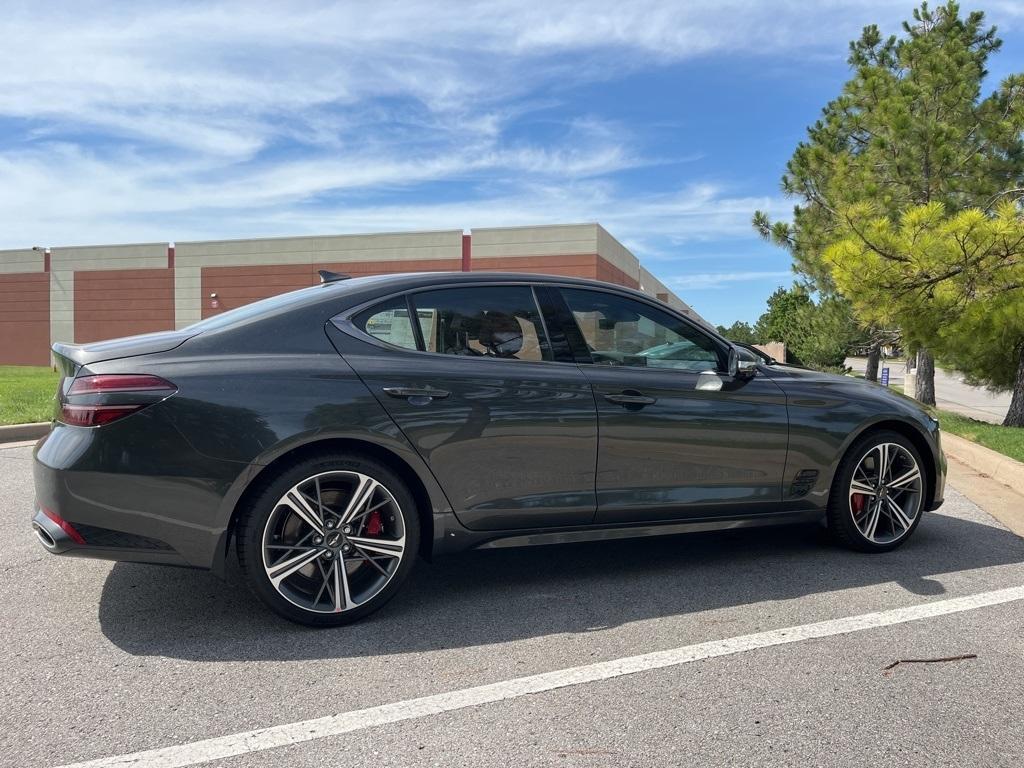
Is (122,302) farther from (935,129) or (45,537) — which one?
(45,537)

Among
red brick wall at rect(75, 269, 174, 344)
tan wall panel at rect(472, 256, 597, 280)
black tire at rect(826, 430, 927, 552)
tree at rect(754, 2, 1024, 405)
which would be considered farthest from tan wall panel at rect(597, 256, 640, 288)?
black tire at rect(826, 430, 927, 552)

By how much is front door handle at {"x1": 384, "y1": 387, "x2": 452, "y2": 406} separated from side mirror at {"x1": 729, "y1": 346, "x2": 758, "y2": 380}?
158cm

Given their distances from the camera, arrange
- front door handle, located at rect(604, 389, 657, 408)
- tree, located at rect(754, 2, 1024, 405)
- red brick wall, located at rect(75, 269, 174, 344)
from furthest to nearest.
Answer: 1. red brick wall, located at rect(75, 269, 174, 344)
2. tree, located at rect(754, 2, 1024, 405)
3. front door handle, located at rect(604, 389, 657, 408)

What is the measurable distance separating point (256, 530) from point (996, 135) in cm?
1741

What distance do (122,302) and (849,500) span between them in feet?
143

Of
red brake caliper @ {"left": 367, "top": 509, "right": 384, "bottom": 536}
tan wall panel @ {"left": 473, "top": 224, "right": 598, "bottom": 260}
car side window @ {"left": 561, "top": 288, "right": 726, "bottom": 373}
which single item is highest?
tan wall panel @ {"left": 473, "top": 224, "right": 598, "bottom": 260}

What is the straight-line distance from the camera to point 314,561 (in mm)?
3508

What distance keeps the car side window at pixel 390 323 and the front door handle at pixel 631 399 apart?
98cm

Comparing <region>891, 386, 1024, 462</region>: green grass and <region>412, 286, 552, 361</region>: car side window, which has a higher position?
<region>412, 286, 552, 361</region>: car side window

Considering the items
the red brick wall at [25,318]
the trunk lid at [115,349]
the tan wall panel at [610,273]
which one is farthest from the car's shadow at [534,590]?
the red brick wall at [25,318]

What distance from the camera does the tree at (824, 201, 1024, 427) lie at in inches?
432

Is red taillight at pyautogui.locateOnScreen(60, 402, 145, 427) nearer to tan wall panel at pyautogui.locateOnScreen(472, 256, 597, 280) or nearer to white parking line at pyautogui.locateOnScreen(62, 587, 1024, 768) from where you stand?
white parking line at pyautogui.locateOnScreen(62, 587, 1024, 768)

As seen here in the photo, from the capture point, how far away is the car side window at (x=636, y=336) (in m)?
4.13

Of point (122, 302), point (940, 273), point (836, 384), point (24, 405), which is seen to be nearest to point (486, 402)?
point (836, 384)
